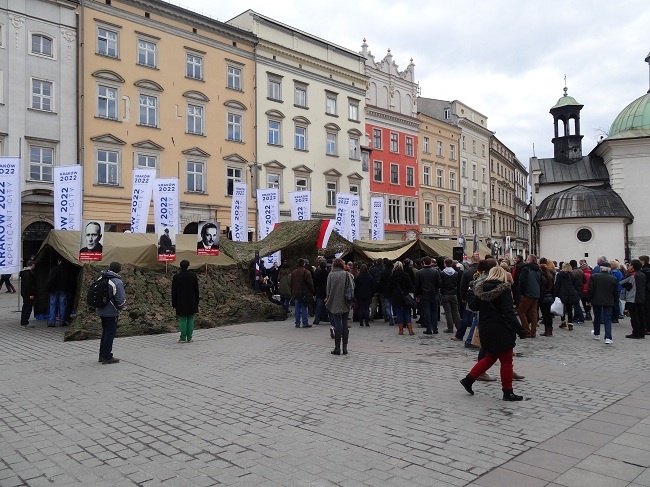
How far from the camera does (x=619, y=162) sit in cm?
4466

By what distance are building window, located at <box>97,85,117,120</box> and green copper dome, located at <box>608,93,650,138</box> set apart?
130 ft

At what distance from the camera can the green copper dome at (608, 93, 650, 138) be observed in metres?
44.9

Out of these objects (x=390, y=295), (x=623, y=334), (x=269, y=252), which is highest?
(x=269, y=252)

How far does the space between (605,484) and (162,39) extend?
3324 cm

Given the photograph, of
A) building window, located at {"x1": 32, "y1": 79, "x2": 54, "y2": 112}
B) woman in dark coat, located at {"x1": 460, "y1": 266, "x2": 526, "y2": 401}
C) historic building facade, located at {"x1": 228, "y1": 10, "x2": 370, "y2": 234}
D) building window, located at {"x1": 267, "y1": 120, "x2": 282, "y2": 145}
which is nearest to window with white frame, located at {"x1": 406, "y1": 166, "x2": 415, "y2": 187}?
historic building facade, located at {"x1": 228, "y1": 10, "x2": 370, "y2": 234}

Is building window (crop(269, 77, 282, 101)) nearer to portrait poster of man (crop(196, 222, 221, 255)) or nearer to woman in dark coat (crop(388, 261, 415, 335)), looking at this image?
portrait poster of man (crop(196, 222, 221, 255))

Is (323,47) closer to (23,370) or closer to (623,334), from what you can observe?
(623,334)

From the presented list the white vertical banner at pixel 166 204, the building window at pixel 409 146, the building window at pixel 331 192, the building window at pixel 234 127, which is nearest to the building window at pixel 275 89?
the building window at pixel 234 127

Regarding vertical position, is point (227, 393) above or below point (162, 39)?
below

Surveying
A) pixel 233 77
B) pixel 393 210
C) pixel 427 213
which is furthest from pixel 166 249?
pixel 427 213

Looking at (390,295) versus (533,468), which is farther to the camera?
(390,295)

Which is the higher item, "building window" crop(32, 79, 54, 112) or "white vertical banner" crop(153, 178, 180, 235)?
"building window" crop(32, 79, 54, 112)

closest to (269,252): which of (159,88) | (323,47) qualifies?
(159,88)

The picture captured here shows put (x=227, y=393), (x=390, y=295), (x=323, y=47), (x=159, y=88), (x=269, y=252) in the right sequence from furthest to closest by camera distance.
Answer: (x=323, y=47), (x=159, y=88), (x=269, y=252), (x=390, y=295), (x=227, y=393)
